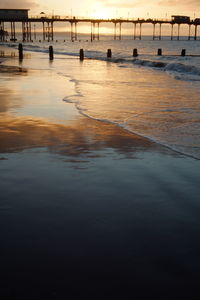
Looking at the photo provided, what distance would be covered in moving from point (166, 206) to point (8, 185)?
177 centimetres

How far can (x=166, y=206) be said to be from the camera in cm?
353

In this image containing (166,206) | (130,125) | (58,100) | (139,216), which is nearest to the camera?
(139,216)

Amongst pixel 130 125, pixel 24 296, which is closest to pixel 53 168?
pixel 24 296

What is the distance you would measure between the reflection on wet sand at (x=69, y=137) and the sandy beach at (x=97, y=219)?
18 mm

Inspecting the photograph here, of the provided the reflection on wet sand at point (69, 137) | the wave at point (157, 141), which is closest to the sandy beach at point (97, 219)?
the reflection on wet sand at point (69, 137)

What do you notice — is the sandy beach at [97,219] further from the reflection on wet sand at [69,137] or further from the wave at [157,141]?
the wave at [157,141]

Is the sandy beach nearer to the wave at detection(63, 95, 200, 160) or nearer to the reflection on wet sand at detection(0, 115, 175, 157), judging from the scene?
the reflection on wet sand at detection(0, 115, 175, 157)

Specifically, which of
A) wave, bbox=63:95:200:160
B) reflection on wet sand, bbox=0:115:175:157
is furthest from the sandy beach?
wave, bbox=63:95:200:160

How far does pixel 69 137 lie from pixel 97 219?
3.14m

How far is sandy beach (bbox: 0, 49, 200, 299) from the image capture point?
237 cm

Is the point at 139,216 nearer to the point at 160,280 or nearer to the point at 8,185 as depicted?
the point at 160,280

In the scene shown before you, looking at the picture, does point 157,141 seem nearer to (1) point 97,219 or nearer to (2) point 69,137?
(2) point 69,137

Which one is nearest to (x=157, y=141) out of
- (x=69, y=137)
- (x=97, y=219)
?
(x=69, y=137)

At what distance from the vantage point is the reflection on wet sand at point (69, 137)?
5.54 metres
